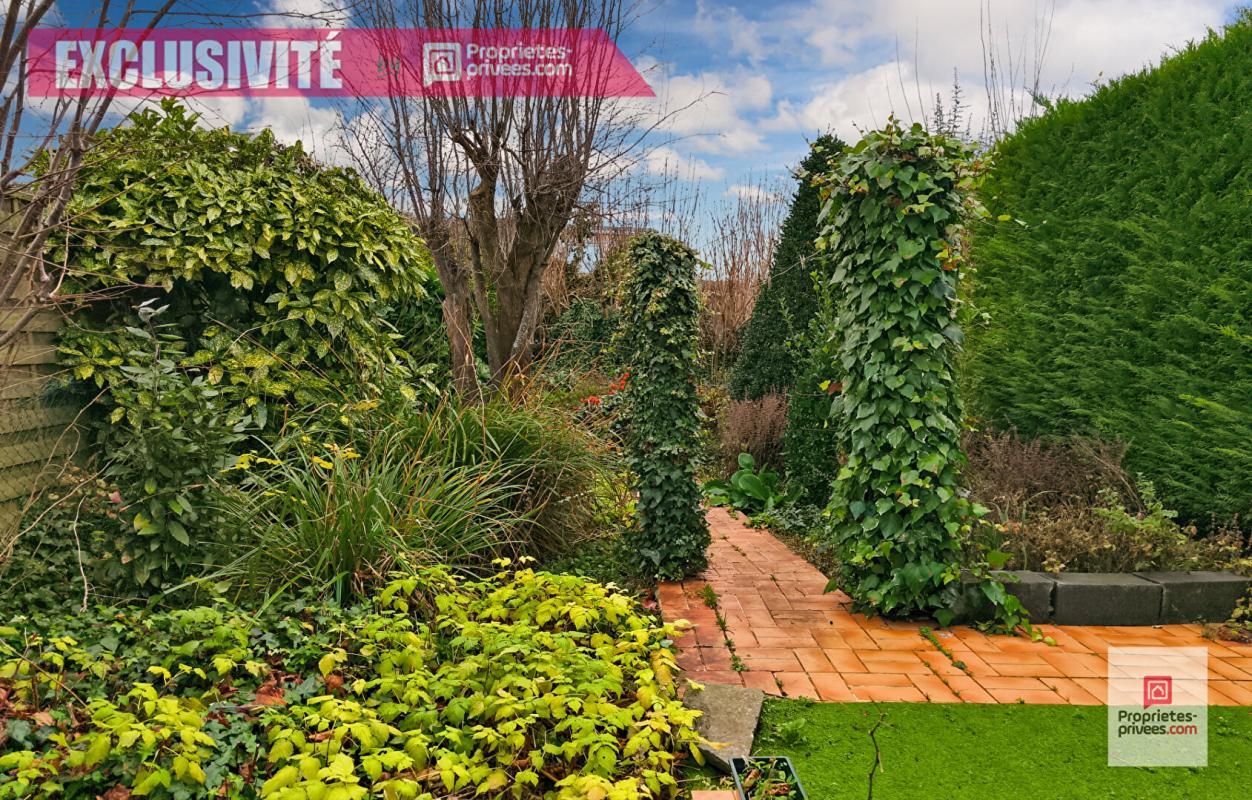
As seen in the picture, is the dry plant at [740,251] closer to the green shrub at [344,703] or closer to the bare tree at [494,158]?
the bare tree at [494,158]

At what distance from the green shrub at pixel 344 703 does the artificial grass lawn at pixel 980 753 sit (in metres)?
0.50

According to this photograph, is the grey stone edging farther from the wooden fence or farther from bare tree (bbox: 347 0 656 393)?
the wooden fence

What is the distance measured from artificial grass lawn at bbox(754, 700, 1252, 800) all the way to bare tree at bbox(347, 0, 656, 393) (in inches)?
158

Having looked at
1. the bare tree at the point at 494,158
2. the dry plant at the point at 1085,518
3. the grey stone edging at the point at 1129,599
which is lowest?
the grey stone edging at the point at 1129,599

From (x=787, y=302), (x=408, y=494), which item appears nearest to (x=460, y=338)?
(x=408, y=494)

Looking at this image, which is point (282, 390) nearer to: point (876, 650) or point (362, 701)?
point (362, 701)

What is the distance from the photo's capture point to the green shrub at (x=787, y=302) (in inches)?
305

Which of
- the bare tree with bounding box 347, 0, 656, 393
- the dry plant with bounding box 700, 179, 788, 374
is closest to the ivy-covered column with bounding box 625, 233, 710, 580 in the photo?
the bare tree with bounding box 347, 0, 656, 393

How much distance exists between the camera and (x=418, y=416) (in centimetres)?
492

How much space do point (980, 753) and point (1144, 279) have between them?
150 inches

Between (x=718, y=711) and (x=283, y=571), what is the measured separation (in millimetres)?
2001

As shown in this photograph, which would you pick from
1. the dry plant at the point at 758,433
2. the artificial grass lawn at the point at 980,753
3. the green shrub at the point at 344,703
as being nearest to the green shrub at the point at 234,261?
the green shrub at the point at 344,703

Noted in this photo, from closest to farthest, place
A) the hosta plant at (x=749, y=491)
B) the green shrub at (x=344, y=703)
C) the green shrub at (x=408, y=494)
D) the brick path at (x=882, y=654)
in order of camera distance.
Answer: the green shrub at (x=344, y=703) → the brick path at (x=882, y=654) → the green shrub at (x=408, y=494) → the hosta plant at (x=749, y=491)

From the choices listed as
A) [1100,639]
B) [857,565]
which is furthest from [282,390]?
[1100,639]
